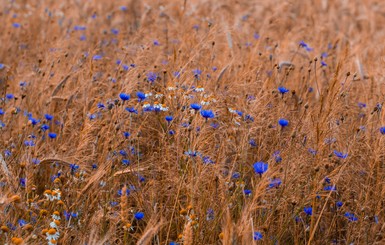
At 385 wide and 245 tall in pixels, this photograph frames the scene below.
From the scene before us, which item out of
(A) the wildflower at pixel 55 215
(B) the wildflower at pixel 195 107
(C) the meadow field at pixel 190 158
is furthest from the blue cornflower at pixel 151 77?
(A) the wildflower at pixel 55 215

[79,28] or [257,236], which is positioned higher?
[79,28]

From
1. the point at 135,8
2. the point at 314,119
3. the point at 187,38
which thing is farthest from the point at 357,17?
the point at 314,119

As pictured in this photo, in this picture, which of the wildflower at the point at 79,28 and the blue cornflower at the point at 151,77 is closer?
the blue cornflower at the point at 151,77

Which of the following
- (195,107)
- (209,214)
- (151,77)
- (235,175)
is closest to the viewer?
(209,214)

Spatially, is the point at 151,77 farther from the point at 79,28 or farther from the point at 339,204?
the point at 79,28

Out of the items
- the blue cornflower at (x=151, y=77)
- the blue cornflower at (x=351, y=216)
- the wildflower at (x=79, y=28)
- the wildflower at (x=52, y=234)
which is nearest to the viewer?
the wildflower at (x=52, y=234)

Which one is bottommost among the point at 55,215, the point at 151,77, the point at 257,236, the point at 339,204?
the point at 339,204

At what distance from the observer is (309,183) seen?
254cm

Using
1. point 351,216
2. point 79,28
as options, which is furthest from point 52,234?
point 79,28

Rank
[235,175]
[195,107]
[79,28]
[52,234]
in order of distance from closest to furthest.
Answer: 1. [52,234]
2. [195,107]
3. [235,175]
4. [79,28]

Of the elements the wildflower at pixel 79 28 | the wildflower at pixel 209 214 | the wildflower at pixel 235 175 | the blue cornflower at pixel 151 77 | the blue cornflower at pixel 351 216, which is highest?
the blue cornflower at pixel 151 77

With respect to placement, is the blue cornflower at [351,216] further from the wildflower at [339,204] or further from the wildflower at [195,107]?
the wildflower at [195,107]

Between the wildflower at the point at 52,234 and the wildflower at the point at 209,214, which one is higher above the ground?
the wildflower at the point at 52,234

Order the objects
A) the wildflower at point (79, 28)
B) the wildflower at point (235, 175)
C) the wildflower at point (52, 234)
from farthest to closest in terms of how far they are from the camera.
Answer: the wildflower at point (79, 28)
the wildflower at point (235, 175)
the wildflower at point (52, 234)
